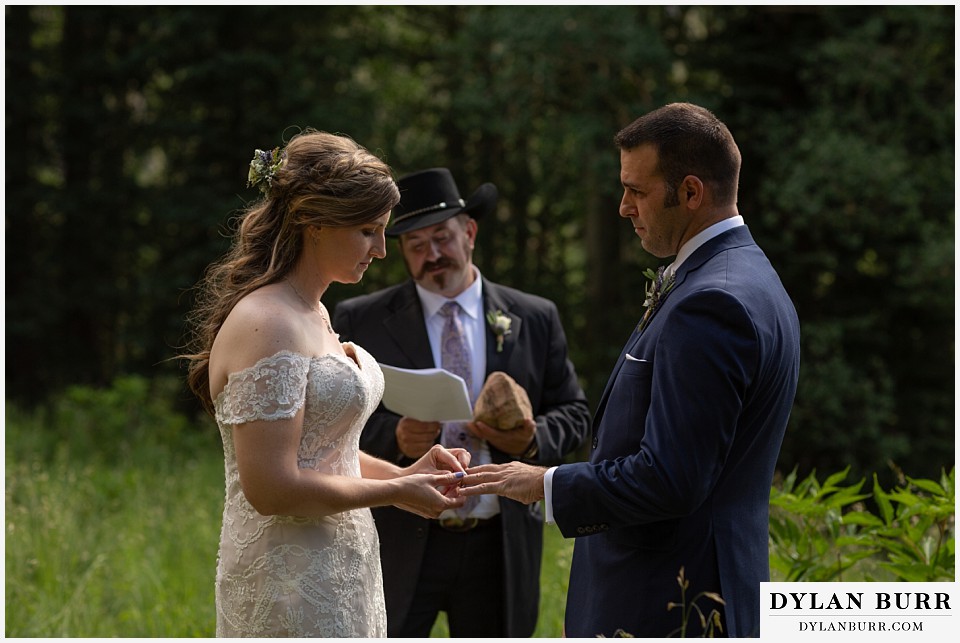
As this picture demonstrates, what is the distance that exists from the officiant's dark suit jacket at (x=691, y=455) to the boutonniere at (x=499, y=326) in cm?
141

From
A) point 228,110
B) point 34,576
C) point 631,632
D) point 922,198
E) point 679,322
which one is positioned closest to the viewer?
point 679,322

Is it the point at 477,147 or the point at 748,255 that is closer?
the point at 748,255

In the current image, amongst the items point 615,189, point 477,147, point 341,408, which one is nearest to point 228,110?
point 477,147

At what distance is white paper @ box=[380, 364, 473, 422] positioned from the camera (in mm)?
3650

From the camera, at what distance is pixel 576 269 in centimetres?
1285

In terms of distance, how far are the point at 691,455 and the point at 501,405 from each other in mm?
1441

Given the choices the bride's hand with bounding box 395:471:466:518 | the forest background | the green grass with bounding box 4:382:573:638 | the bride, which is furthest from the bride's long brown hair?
the forest background

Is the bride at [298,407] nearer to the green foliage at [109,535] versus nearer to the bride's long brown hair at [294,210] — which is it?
the bride's long brown hair at [294,210]

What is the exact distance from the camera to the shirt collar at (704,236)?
2867 mm

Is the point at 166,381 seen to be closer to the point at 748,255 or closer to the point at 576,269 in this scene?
the point at 576,269

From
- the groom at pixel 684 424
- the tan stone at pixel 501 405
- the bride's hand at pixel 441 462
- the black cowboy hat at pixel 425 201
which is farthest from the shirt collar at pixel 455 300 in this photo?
the groom at pixel 684 424

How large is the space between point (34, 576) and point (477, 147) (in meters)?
8.44

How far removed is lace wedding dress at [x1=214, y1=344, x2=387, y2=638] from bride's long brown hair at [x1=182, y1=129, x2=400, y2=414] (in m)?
0.29

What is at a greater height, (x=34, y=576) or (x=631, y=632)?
(x=631, y=632)
